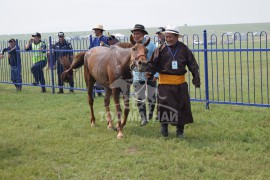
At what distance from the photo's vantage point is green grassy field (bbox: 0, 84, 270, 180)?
5.25 meters

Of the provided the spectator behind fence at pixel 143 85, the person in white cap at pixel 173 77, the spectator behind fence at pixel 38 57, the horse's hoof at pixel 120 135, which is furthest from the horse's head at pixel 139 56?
the spectator behind fence at pixel 38 57

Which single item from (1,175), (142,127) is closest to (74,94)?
(142,127)

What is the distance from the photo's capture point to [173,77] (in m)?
6.78

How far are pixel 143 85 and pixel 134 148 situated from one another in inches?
73.4

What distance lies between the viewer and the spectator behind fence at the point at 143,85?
7102 millimetres

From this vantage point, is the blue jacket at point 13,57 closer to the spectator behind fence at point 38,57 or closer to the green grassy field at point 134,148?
the spectator behind fence at point 38,57

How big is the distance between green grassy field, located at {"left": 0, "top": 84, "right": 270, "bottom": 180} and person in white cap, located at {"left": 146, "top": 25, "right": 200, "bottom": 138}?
44 cm

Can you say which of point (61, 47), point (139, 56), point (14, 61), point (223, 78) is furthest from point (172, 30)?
point (14, 61)

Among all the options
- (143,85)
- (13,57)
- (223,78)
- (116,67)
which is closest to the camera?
(116,67)

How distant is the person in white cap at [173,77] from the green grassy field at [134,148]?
441 millimetres

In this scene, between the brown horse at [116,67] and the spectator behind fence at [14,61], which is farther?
the spectator behind fence at [14,61]

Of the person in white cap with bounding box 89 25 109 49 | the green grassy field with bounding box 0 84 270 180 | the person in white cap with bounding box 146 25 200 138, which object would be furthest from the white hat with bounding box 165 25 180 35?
the person in white cap with bounding box 89 25 109 49

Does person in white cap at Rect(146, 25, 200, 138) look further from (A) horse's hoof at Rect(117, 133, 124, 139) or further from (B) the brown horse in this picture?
(A) horse's hoof at Rect(117, 133, 124, 139)

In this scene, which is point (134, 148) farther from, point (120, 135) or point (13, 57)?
point (13, 57)
